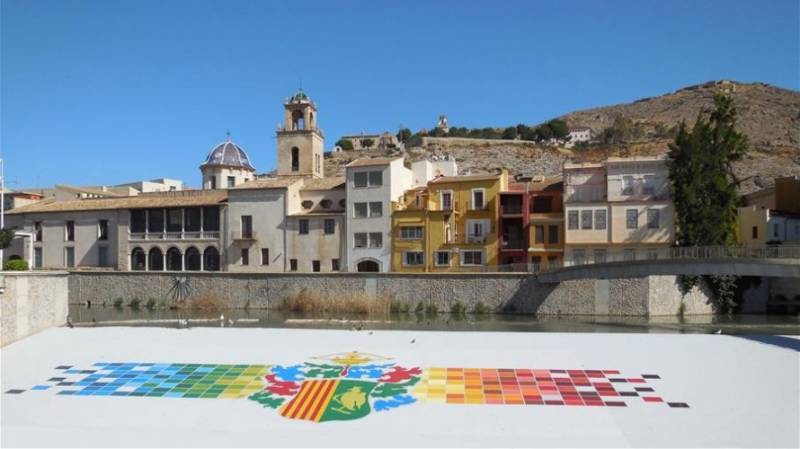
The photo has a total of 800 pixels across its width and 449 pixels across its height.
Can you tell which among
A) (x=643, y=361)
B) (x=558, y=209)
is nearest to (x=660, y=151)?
(x=558, y=209)

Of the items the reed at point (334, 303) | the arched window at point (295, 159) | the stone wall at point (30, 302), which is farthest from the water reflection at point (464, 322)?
the arched window at point (295, 159)

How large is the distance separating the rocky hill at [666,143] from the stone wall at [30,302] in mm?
52314

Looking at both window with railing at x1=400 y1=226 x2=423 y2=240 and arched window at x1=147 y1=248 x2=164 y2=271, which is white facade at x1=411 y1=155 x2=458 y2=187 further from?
arched window at x1=147 y1=248 x2=164 y2=271

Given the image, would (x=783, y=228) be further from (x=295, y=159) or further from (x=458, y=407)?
(x=458, y=407)

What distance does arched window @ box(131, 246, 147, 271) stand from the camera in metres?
50.2

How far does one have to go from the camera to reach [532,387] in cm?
1775

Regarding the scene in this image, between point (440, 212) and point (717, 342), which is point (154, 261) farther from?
point (717, 342)

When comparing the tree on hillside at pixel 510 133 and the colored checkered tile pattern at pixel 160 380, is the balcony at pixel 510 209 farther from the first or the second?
the tree on hillside at pixel 510 133

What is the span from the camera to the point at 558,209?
4238cm

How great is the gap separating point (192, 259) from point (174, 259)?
1618 mm

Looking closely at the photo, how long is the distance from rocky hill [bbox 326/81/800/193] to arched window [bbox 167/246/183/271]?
3612 centimetres

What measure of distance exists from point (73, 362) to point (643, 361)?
17.2m

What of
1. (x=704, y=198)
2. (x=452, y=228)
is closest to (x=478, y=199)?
(x=452, y=228)

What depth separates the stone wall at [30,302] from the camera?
22156 mm
